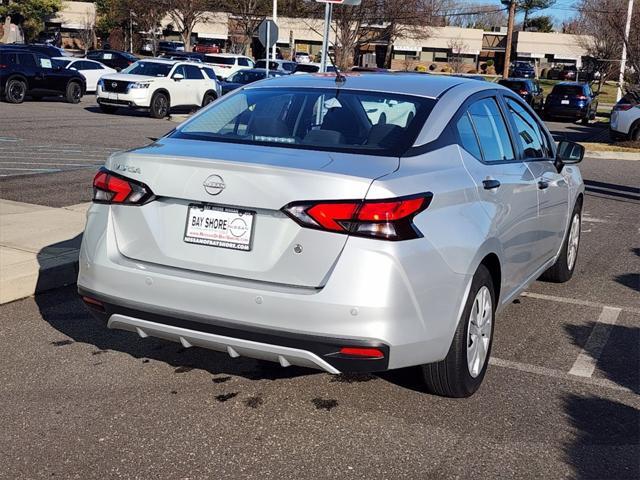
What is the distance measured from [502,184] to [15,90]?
22605 mm

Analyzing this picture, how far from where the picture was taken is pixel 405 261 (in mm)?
3609

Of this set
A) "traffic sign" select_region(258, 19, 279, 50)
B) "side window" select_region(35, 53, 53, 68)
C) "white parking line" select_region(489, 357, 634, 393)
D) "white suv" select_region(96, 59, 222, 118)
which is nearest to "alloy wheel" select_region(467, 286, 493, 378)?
"white parking line" select_region(489, 357, 634, 393)

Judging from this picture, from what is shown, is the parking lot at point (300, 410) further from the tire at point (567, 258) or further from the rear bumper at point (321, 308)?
the tire at point (567, 258)

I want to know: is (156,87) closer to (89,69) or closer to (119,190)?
(89,69)

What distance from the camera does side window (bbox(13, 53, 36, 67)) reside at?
24531 mm

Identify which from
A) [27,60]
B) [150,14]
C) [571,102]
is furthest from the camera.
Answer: [150,14]

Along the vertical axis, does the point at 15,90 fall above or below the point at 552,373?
above

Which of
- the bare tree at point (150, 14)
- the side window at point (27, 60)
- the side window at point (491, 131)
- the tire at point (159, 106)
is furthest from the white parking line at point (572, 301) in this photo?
the bare tree at point (150, 14)

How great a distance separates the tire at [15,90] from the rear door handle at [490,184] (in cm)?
2241

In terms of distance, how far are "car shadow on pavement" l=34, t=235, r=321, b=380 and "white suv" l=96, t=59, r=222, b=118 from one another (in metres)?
16.9

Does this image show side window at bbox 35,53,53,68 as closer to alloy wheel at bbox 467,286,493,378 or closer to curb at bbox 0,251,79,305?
curb at bbox 0,251,79,305

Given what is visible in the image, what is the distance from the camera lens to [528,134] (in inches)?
227

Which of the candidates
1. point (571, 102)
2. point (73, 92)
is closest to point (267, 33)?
point (73, 92)

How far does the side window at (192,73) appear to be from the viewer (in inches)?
952
